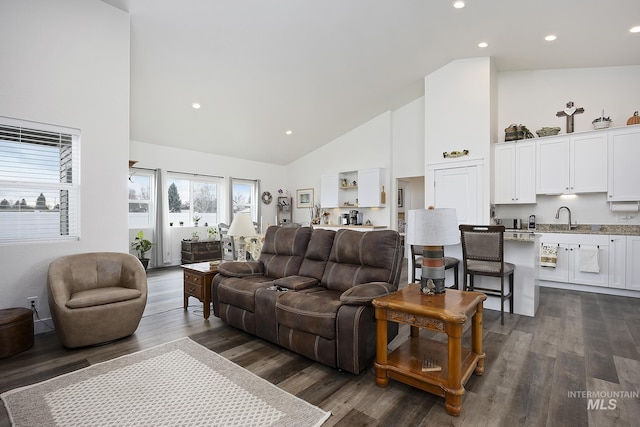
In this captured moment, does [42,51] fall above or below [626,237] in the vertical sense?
above

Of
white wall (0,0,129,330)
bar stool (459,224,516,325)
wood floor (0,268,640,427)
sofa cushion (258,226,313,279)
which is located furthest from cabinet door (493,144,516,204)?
white wall (0,0,129,330)

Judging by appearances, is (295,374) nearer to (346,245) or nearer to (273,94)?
(346,245)

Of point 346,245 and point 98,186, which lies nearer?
point 346,245

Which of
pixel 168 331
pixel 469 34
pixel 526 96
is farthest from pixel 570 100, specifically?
pixel 168 331

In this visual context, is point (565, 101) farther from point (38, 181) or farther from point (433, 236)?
point (38, 181)

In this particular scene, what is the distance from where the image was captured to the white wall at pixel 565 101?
16.4 ft

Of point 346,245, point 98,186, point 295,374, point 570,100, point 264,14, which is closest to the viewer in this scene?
point 295,374

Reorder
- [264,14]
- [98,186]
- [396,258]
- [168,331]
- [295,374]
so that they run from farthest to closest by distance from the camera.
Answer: [264,14] < [98,186] < [168,331] < [396,258] < [295,374]

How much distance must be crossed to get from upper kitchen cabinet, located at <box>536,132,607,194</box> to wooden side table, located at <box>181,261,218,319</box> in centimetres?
539

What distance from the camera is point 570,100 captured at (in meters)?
5.39

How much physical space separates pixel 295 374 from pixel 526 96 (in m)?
6.18

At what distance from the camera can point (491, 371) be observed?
2.42 m

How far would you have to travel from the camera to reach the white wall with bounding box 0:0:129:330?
3.12 metres

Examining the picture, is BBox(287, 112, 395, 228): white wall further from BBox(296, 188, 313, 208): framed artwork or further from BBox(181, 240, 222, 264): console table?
BBox(181, 240, 222, 264): console table
